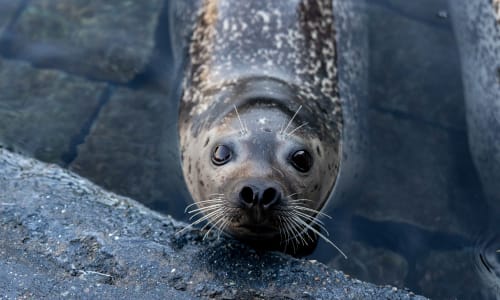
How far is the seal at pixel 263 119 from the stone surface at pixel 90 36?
807 millimetres

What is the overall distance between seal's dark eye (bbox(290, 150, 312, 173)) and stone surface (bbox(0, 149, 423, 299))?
508 millimetres

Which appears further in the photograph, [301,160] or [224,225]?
[301,160]

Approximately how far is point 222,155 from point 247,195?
454 millimetres

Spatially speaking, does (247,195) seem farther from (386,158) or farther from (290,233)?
(386,158)

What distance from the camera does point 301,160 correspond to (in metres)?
4.14

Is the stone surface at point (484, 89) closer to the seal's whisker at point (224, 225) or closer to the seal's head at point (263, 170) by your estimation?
the seal's head at point (263, 170)

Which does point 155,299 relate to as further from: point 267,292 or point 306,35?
point 306,35

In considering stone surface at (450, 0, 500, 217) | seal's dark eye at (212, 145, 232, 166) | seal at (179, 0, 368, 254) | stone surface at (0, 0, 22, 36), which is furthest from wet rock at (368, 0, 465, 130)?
stone surface at (0, 0, 22, 36)

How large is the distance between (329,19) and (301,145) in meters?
1.60

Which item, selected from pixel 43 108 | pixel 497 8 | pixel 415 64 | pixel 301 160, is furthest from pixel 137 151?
pixel 497 8

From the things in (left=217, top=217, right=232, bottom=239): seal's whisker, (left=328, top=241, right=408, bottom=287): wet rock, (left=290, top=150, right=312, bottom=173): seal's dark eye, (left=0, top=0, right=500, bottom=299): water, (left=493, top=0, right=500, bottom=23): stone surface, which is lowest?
(left=328, top=241, right=408, bottom=287): wet rock

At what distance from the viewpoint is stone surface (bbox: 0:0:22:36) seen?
627 cm

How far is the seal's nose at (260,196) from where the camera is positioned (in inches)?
146

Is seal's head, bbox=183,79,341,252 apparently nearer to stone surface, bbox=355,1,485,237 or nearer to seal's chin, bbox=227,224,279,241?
seal's chin, bbox=227,224,279,241
